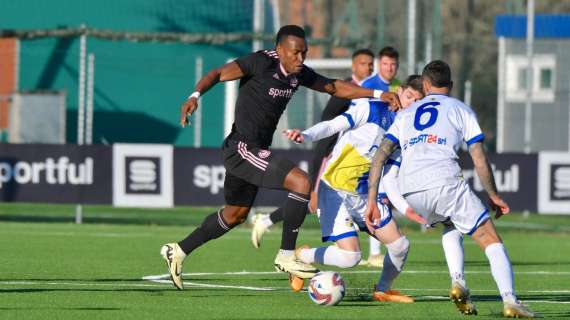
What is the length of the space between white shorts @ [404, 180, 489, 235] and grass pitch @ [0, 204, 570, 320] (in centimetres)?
67

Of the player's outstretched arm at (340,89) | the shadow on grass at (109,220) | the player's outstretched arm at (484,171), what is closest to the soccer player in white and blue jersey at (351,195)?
the player's outstretched arm at (340,89)

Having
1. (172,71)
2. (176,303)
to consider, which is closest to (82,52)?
(172,71)

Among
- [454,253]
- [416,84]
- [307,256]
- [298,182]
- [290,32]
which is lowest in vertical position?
[307,256]

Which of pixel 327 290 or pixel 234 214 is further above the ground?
pixel 234 214

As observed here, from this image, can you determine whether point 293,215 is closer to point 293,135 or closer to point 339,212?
point 339,212

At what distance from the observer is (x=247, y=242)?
1833 centimetres

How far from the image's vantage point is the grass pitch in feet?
31.3

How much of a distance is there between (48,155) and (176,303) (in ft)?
35.7

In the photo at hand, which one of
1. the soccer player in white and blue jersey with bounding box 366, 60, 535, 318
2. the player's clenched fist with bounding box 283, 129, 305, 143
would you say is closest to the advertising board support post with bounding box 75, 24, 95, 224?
the player's clenched fist with bounding box 283, 129, 305, 143

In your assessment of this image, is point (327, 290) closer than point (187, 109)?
Yes

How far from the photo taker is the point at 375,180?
9.50m

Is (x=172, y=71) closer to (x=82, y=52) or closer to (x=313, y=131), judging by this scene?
(x=82, y=52)

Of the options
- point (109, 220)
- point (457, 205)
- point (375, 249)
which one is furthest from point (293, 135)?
point (109, 220)

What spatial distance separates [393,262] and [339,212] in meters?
0.72
